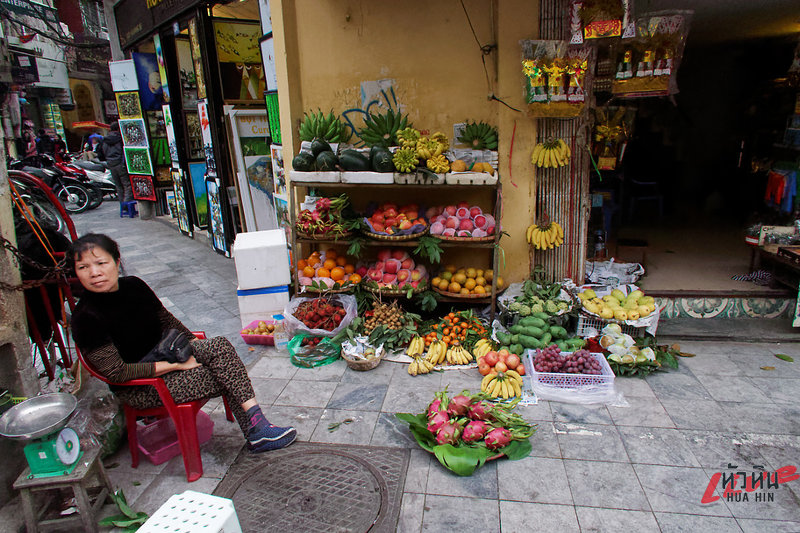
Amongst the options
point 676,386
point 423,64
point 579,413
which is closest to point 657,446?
point 579,413

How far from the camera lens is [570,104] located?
4664 mm

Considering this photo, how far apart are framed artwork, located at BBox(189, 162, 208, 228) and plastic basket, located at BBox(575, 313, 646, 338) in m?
7.75

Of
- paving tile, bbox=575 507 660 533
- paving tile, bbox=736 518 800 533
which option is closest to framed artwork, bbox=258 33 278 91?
paving tile, bbox=575 507 660 533

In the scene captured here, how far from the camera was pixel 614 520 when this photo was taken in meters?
2.80

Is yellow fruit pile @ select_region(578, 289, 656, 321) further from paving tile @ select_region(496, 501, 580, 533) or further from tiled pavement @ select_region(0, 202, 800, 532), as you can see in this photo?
paving tile @ select_region(496, 501, 580, 533)

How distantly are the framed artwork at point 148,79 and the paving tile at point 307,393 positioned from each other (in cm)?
836

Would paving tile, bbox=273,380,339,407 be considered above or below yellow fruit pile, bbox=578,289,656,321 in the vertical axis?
below

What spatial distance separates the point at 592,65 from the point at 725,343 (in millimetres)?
3134

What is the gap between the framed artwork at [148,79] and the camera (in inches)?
402

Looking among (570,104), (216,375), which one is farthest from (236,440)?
(570,104)

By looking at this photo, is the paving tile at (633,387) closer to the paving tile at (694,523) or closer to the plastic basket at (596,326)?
the plastic basket at (596,326)

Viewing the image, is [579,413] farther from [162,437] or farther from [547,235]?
[162,437]

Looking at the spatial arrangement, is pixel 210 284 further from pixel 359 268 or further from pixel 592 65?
pixel 592 65

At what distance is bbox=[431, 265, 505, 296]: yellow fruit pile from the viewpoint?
5281 millimetres
